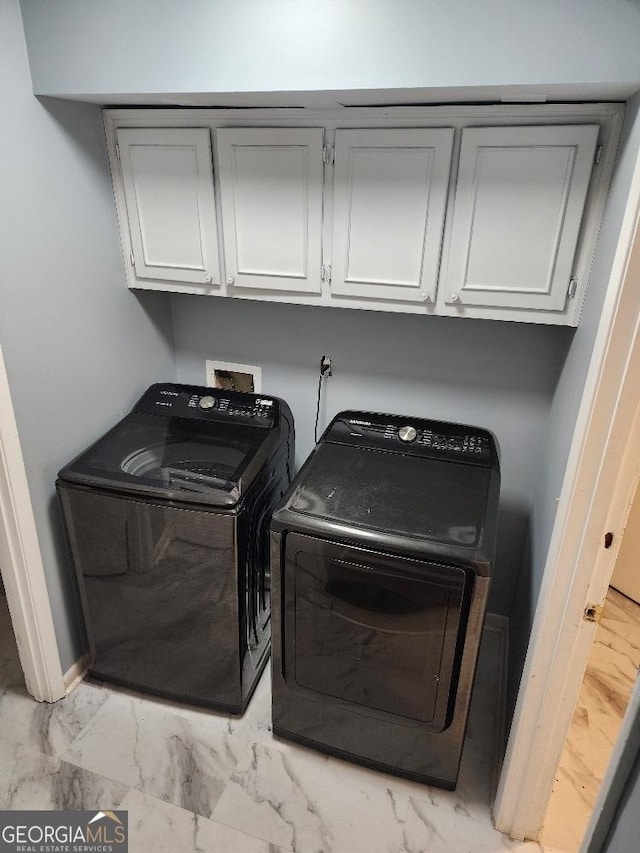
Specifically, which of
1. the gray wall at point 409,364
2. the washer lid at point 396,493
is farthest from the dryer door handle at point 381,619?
the gray wall at point 409,364

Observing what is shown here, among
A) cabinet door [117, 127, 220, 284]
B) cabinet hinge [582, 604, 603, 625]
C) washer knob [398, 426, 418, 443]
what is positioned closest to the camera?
cabinet hinge [582, 604, 603, 625]

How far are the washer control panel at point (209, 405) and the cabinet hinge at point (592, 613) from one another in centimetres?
115

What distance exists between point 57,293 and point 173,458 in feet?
2.08

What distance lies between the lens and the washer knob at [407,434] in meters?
1.84

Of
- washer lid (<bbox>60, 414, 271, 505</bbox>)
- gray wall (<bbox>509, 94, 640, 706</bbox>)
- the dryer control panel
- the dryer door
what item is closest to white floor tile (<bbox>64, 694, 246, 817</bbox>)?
the dryer door

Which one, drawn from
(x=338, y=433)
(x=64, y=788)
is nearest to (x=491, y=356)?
(x=338, y=433)

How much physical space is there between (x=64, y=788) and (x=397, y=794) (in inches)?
40.5

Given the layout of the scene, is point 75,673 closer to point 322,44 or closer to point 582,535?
point 582,535

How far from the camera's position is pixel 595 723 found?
191 centimetres

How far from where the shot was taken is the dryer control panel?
1.78 m

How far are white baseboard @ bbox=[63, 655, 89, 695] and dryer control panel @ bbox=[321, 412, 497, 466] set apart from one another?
125 cm

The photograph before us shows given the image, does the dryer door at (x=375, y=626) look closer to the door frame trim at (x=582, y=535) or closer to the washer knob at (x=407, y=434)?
the door frame trim at (x=582, y=535)

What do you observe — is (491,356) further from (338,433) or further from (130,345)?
(130,345)

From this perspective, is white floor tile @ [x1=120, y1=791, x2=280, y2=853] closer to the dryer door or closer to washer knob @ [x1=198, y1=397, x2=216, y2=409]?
the dryer door
